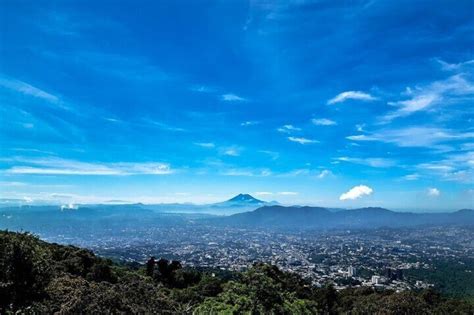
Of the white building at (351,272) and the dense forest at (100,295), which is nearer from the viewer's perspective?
the dense forest at (100,295)

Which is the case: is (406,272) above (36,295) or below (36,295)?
below

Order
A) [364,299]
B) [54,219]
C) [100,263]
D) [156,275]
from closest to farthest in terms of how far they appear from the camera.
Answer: [100,263] → [364,299] → [156,275] → [54,219]

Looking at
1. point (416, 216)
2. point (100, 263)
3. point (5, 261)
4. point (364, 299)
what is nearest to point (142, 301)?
point (5, 261)

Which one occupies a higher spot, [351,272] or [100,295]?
[100,295]

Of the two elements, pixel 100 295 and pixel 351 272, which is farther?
pixel 351 272

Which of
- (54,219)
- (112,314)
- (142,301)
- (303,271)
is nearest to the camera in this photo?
(112,314)

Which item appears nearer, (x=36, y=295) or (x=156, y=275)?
(x=36, y=295)

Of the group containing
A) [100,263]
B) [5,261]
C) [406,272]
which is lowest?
[406,272]

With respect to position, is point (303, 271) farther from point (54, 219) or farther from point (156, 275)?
point (54, 219)

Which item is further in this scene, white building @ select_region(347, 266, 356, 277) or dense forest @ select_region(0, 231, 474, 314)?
white building @ select_region(347, 266, 356, 277)

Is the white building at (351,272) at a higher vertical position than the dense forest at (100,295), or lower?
lower

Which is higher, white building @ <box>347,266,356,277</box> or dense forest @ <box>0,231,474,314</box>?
dense forest @ <box>0,231,474,314</box>
